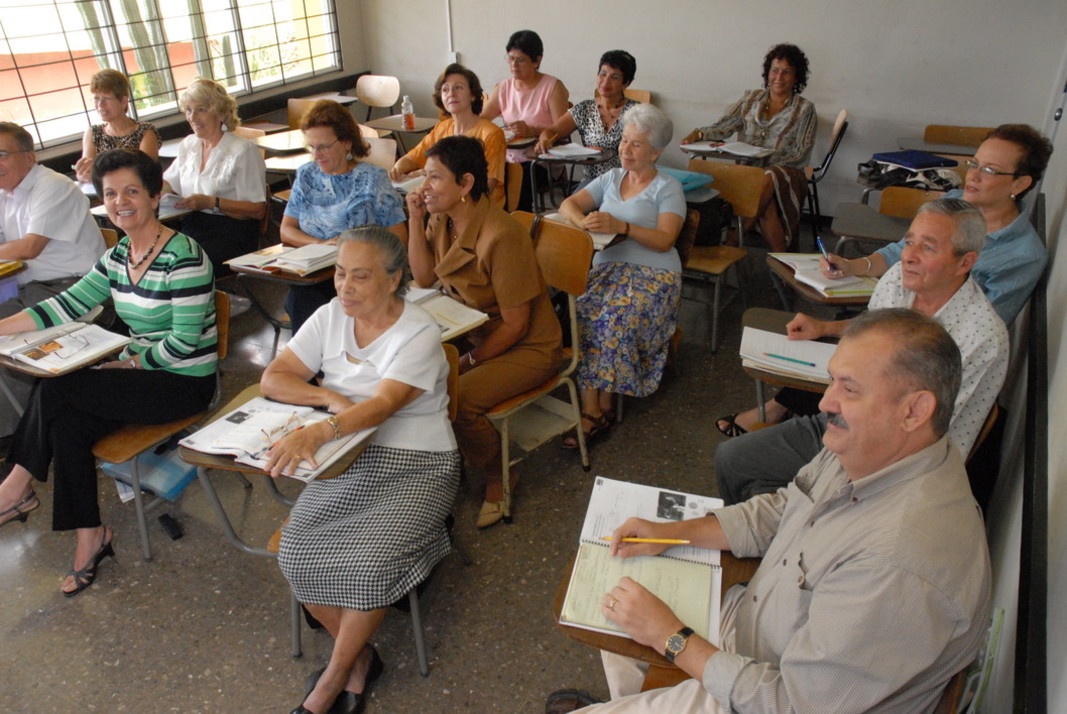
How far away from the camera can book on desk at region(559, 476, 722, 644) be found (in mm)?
1267

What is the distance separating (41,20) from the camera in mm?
4559

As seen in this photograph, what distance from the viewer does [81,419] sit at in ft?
7.23

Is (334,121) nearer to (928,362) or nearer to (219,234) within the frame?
(219,234)

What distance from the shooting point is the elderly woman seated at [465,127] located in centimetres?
408

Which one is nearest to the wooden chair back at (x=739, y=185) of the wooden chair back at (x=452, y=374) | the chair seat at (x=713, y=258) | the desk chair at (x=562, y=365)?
the chair seat at (x=713, y=258)

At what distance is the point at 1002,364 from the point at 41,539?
10.3ft

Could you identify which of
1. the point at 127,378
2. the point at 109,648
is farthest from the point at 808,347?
the point at 109,648

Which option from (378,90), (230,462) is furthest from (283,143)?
(230,462)

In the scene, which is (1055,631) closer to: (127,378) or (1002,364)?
(1002,364)

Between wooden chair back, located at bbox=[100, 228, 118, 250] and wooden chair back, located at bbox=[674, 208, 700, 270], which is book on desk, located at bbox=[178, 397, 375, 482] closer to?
wooden chair back, located at bbox=[100, 228, 118, 250]

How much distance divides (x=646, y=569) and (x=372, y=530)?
809 millimetres

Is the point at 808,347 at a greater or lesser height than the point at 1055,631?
lesser

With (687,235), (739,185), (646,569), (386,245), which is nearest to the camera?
(646,569)

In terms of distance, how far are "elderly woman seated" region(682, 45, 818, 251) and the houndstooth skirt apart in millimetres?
3162
